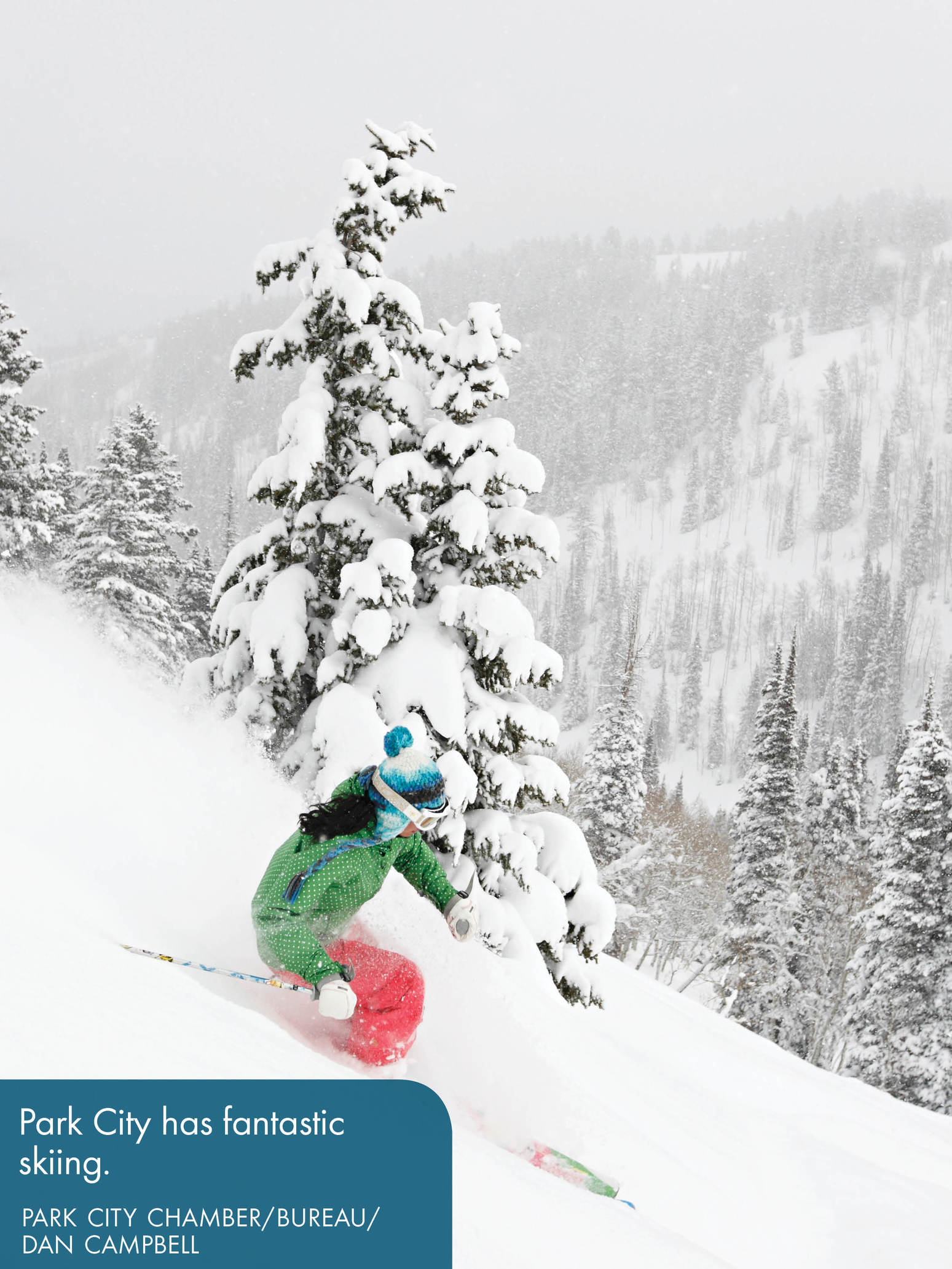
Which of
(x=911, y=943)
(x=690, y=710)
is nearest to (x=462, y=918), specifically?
(x=911, y=943)

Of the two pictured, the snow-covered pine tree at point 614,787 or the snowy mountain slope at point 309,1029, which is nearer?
the snowy mountain slope at point 309,1029

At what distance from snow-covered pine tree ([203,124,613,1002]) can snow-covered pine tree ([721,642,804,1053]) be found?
67.2 feet

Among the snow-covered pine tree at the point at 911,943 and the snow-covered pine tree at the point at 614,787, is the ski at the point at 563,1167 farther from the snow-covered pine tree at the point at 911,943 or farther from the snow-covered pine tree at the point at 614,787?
the snow-covered pine tree at the point at 614,787

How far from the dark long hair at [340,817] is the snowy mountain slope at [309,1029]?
852mm

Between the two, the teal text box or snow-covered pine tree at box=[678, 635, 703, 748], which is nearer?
the teal text box

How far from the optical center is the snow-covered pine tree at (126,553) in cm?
2322

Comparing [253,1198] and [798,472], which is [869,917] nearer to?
[253,1198]

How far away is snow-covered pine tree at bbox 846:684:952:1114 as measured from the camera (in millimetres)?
22344

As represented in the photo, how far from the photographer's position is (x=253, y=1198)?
2.28m

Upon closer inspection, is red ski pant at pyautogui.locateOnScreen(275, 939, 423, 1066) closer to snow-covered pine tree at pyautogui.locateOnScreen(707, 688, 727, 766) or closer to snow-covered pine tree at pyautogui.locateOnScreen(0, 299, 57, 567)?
snow-covered pine tree at pyautogui.locateOnScreen(0, 299, 57, 567)

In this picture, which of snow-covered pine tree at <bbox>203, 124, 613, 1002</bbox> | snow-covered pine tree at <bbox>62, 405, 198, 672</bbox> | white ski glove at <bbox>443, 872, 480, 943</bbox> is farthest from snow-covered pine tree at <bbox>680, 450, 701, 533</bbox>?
white ski glove at <bbox>443, 872, 480, 943</bbox>

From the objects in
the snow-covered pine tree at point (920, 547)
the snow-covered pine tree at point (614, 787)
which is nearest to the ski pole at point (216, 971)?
the snow-covered pine tree at point (614, 787)

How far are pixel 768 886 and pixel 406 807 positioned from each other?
1038 inches

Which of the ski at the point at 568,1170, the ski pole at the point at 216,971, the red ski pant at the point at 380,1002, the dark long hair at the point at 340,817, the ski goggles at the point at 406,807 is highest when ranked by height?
the ski goggles at the point at 406,807
